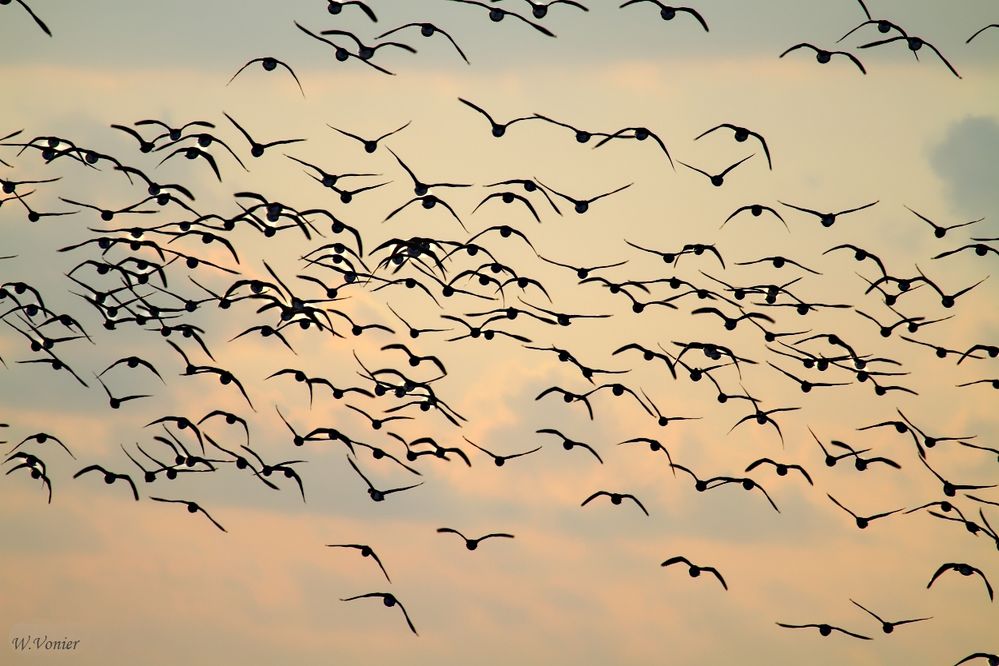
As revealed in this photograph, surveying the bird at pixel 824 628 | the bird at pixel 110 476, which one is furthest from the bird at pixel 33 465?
the bird at pixel 824 628

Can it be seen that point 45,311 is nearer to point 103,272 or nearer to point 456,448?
point 103,272

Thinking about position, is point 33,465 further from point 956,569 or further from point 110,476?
point 956,569

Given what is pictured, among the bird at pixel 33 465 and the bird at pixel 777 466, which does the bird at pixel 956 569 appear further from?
the bird at pixel 33 465

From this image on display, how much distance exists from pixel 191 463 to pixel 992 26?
13978 millimetres

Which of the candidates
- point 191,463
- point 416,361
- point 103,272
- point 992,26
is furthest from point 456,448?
point 992,26

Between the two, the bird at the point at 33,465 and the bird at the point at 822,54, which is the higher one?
the bird at the point at 822,54

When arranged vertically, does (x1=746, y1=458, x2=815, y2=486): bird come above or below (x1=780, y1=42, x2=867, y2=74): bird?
below

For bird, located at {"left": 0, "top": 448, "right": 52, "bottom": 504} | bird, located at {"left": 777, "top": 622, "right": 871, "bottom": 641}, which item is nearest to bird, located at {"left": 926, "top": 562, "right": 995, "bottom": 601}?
bird, located at {"left": 777, "top": 622, "right": 871, "bottom": 641}

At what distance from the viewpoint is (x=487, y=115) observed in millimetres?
21734

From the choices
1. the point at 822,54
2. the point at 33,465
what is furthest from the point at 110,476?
the point at 822,54

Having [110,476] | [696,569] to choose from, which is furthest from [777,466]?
[110,476]

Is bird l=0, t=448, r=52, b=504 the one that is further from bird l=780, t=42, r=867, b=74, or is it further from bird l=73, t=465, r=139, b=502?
bird l=780, t=42, r=867, b=74

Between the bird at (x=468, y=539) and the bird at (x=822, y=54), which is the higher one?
the bird at (x=822, y=54)

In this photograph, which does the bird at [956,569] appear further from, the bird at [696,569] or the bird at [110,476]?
the bird at [110,476]
